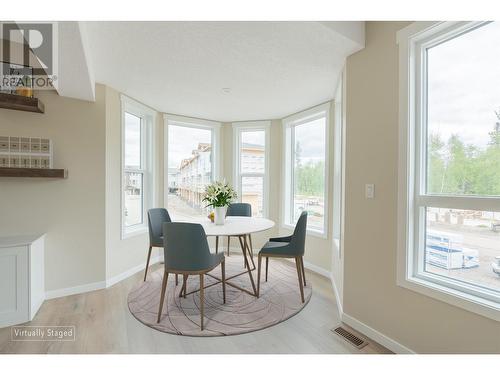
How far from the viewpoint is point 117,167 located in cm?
308

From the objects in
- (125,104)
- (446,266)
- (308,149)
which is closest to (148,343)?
(446,266)

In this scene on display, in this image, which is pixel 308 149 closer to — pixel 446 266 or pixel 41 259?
pixel 446 266

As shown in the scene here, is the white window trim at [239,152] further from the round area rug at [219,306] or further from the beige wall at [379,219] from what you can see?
the beige wall at [379,219]

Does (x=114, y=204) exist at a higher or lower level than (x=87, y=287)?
higher

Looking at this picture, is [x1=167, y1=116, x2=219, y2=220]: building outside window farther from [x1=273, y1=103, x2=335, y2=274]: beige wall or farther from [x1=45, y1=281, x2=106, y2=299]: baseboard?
[x1=273, y1=103, x2=335, y2=274]: beige wall

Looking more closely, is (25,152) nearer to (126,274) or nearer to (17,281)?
(17,281)

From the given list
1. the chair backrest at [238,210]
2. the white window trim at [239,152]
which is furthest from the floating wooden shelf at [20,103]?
the white window trim at [239,152]

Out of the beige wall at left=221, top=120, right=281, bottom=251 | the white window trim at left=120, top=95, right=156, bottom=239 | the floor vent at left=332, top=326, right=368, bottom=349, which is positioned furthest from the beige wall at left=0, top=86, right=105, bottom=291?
the floor vent at left=332, top=326, right=368, bottom=349

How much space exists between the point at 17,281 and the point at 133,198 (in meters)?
1.62

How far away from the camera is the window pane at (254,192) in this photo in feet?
14.5

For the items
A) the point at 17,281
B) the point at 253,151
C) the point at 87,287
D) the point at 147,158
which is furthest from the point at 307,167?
the point at 17,281

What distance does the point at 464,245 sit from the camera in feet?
5.03

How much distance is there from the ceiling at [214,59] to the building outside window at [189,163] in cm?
88

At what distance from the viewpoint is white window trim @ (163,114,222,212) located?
396 centimetres
